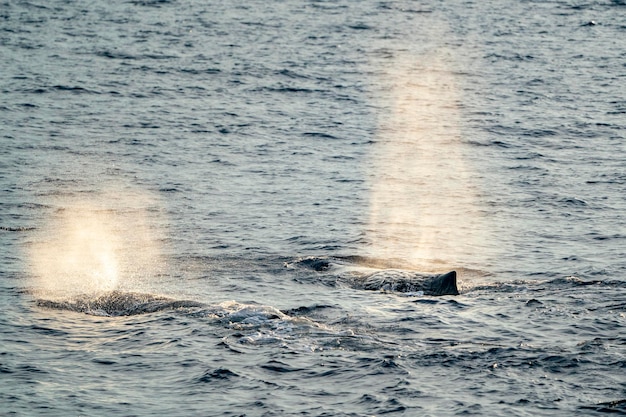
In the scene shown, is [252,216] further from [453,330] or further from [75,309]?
[453,330]

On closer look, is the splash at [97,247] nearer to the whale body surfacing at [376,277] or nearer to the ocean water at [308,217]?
the ocean water at [308,217]

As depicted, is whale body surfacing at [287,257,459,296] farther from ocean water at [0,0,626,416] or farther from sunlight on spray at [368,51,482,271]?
sunlight on spray at [368,51,482,271]

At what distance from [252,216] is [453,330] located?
1044 cm

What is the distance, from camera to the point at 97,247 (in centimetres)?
2541

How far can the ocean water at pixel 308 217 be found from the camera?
17.0m

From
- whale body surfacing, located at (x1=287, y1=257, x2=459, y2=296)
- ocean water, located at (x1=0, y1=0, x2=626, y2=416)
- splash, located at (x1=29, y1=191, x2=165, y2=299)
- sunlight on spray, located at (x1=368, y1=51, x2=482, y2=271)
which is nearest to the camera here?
Answer: ocean water, located at (x1=0, y1=0, x2=626, y2=416)

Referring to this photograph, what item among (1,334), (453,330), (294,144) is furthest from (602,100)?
(1,334)

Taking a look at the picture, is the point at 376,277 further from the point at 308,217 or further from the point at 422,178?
the point at 422,178

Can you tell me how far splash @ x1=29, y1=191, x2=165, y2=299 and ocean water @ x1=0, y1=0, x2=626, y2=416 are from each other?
0.32ft

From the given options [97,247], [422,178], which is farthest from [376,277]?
[422,178]

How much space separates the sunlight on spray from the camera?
2587 cm

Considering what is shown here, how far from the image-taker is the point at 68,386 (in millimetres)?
16625

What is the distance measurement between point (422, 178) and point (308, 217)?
19.5ft

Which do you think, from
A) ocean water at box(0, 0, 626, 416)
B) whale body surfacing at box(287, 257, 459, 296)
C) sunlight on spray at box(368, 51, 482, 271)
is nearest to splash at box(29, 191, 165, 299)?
ocean water at box(0, 0, 626, 416)
